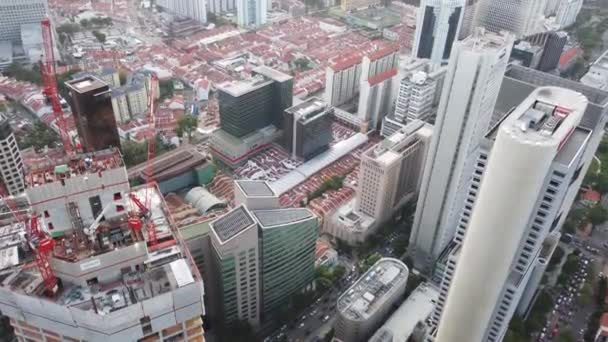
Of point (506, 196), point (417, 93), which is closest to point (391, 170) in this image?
point (417, 93)

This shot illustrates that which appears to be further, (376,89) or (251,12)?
(251,12)

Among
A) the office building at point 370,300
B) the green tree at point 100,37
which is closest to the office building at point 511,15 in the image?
the office building at point 370,300

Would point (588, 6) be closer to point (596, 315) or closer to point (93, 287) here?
point (596, 315)

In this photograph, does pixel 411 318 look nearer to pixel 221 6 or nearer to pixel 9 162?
pixel 9 162

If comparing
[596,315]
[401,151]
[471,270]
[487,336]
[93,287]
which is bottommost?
[596,315]

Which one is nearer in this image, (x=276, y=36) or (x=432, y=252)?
(x=432, y=252)

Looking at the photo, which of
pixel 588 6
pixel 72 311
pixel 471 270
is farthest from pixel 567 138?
pixel 588 6

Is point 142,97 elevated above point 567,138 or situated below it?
below

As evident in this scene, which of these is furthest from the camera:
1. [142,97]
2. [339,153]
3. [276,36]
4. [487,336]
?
[276,36]
